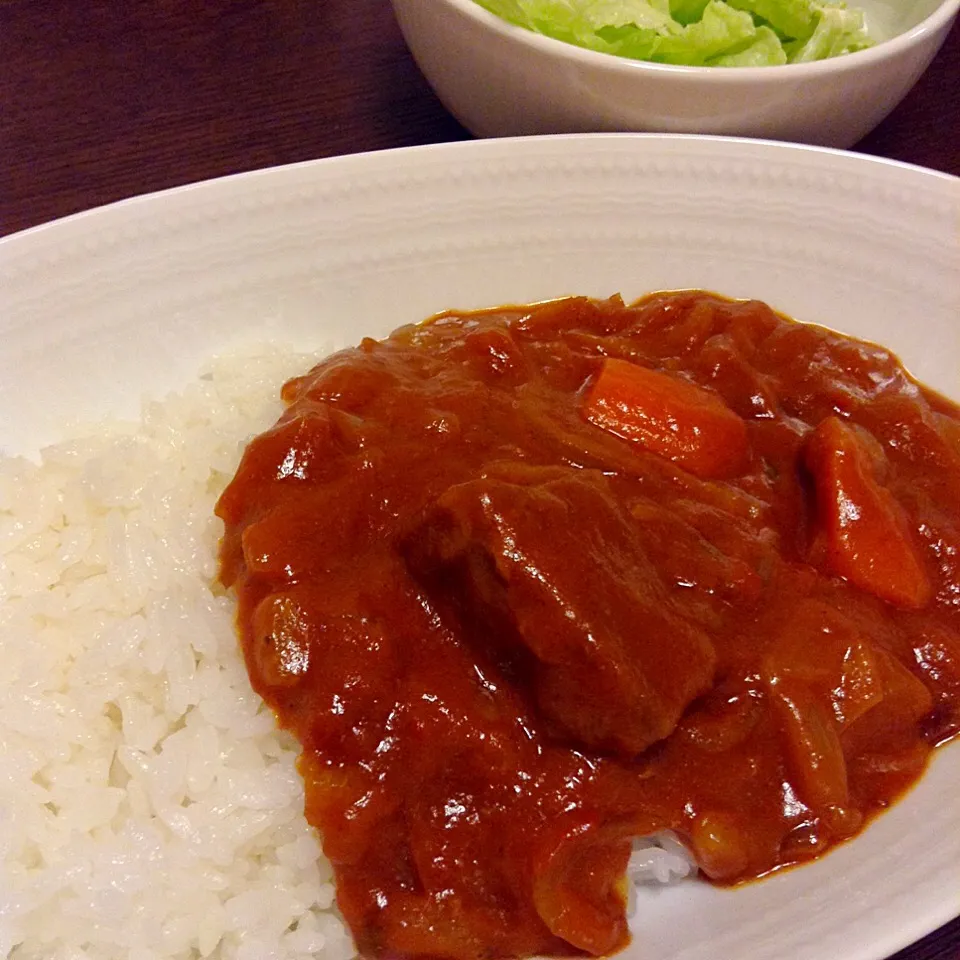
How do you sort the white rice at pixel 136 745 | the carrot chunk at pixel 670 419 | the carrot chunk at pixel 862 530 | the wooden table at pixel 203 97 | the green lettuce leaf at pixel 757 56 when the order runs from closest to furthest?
the white rice at pixel 136 745, the carrot chunk at pixel 862 530, the carrot chunk at pixel 670 419, the green lettuce leaf at pixel 757 56, the wooden table at pixel 203 97

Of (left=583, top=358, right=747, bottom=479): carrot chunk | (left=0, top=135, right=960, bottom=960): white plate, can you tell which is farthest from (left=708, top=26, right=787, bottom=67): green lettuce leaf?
(left=583, top=358, right=747, bottom=479): carrot chunk

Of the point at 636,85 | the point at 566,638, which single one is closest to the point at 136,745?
the point at 566,638

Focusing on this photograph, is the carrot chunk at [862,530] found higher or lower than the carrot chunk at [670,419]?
higher

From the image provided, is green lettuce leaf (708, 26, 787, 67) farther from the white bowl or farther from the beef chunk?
the beef chunk

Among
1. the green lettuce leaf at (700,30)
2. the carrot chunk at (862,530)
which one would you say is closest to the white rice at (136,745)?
the carrot chunk at (862,530)

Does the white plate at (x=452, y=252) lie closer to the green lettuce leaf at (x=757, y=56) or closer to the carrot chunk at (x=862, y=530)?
the green lettuce leaf at (x=757, y=56)

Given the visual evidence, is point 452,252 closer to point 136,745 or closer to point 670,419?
point 670,419
